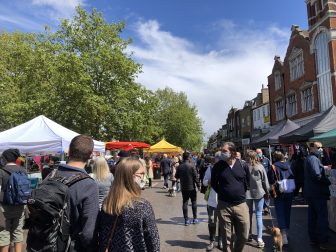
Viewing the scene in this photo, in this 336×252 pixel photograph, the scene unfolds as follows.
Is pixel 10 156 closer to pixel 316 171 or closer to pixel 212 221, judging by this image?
pixel 212 221

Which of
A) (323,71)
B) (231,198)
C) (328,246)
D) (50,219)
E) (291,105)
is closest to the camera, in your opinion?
(50,219)

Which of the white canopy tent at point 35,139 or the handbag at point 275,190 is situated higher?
the white canopy tent at point 35,139

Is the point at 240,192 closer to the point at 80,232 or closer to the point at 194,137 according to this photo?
the point at 80,232

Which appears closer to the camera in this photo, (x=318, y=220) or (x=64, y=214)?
(x=64, y=214)

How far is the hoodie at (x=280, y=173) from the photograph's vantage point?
23.5 feet

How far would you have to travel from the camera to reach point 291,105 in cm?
3434

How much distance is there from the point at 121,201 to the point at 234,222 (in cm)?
329

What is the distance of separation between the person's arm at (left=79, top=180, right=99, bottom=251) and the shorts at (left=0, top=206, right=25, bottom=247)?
12.3 ft

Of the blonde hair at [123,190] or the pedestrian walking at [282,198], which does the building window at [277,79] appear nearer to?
the pedestrian walking at [282,198]

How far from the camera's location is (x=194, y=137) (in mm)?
52719

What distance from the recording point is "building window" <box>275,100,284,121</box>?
36812mm

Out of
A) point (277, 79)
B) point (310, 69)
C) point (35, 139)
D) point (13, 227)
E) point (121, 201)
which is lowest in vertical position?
point (13, 227)

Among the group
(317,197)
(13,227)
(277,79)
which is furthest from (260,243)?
(277,79)

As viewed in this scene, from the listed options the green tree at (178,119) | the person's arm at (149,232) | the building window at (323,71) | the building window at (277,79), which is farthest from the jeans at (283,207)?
the green tree at (178,119)
